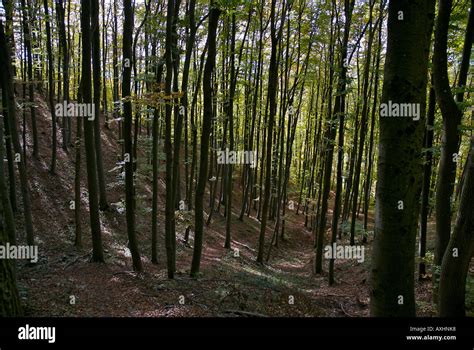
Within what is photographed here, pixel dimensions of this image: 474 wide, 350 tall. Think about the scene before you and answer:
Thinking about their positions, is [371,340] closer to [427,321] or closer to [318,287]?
[427,321]

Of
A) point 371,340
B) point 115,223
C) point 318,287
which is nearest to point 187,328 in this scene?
point 371,340

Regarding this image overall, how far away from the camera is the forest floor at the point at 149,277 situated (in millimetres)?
8094

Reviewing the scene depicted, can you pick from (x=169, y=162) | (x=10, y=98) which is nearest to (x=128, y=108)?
(x=169, y=162)

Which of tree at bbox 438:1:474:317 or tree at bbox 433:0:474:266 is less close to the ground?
tree at bbox 433:0:474:266

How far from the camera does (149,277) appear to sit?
1030 cm

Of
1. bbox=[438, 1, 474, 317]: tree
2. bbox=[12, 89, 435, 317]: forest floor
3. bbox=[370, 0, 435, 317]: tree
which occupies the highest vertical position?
bbox=[370, 0, 435, 317]: tree

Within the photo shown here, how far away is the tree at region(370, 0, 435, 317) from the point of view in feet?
8.35

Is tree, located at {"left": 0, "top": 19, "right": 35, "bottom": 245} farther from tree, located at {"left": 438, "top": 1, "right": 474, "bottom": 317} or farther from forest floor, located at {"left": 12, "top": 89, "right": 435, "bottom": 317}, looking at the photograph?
tree, located at {"left": 438, "top": 1, "right": 474, "bottom": 317}

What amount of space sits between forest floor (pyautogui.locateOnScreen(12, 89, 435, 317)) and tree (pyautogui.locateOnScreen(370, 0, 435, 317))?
5915 mm

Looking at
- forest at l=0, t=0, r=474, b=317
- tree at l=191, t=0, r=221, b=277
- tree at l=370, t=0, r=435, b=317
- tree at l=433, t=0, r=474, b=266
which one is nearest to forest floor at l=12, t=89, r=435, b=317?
forest at l=0, t=0, r=474, b=317

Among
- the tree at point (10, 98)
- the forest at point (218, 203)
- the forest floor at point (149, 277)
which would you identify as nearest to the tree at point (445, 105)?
the forest at point (218, 203)

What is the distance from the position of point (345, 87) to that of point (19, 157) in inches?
409

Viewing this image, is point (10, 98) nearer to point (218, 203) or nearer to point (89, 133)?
point (89, 133)

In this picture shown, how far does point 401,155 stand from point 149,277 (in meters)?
9.25
